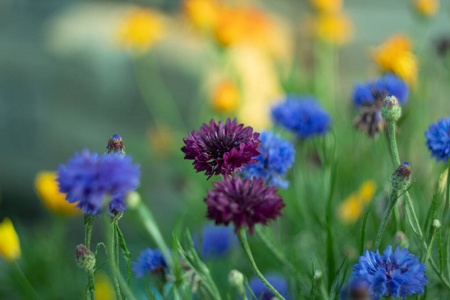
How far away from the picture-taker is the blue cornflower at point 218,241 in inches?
34.6

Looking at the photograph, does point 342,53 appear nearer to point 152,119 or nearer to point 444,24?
point 444,24

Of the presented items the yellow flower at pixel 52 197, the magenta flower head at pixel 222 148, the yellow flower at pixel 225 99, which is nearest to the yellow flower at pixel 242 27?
the yellow flower at pixel 225 99

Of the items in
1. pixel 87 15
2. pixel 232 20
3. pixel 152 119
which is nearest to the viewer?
pixel 232 20

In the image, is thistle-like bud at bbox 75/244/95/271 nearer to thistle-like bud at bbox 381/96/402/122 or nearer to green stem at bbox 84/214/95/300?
green stem at bbox 84/214/95/300

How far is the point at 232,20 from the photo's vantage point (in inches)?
48.8

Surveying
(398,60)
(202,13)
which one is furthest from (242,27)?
(398,60)

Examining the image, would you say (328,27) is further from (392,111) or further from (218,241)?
(392,111)

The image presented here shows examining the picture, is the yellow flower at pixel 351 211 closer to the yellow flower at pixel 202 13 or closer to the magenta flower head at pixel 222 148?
the magenta flower head at pixel 222 148

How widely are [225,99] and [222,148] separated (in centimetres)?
69

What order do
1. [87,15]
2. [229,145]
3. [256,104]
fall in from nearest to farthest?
1. [229,145]
2. [256,104]
3. [87,15]

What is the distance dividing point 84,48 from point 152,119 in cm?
38

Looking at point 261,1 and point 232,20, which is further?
point 261,1

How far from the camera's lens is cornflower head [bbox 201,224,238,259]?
879 millimetres

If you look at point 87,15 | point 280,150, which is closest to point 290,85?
point 280,150
